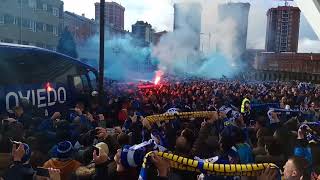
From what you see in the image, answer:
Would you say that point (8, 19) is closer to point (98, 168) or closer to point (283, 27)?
point (98, 168)

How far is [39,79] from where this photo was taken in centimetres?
1169

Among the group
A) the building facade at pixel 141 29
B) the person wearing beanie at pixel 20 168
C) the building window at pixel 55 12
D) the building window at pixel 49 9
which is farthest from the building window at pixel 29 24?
the person wearing beanie at pixel 20 168

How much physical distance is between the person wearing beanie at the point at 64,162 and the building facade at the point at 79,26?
6443 centimetres

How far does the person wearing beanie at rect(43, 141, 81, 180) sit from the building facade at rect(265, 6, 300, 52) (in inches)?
5108

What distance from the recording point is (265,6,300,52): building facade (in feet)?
421

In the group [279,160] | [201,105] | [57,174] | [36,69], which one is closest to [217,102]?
[201,105]

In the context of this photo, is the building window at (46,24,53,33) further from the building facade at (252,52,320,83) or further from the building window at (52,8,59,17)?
the building facade at (252,52,320,83)

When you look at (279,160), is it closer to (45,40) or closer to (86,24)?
(45,40)

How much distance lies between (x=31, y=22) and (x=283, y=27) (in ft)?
323

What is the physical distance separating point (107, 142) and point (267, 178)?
8.02 ft

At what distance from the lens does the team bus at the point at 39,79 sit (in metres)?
10.7

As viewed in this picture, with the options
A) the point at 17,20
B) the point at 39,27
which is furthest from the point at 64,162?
the point at 39,27

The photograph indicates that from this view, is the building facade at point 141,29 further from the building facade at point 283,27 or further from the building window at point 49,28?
the building facade at point 283,27

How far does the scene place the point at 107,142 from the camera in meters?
5.18
